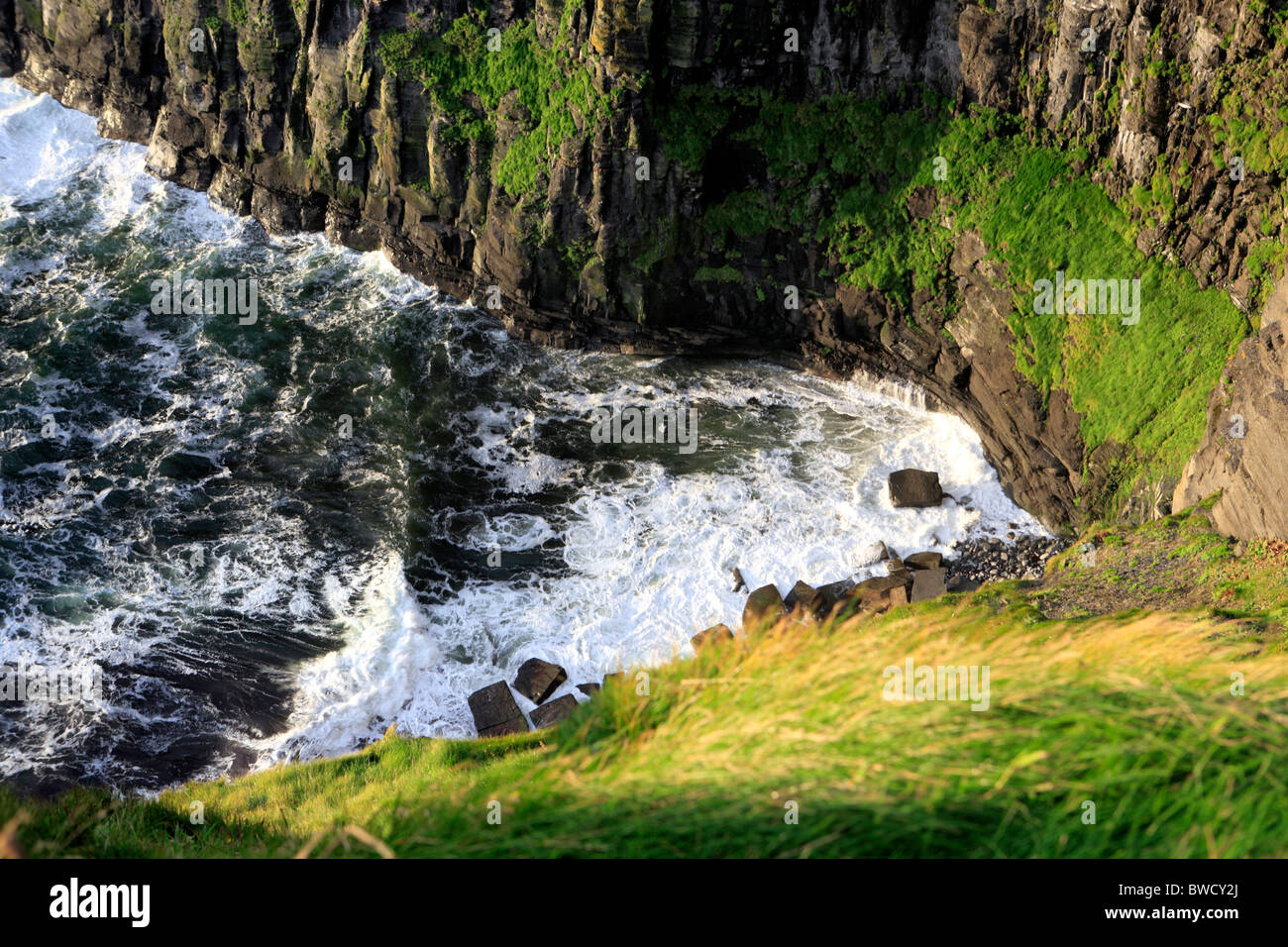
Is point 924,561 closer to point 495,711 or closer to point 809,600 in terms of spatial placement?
point 809,600

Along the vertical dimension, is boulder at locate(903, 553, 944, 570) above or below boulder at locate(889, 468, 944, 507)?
below

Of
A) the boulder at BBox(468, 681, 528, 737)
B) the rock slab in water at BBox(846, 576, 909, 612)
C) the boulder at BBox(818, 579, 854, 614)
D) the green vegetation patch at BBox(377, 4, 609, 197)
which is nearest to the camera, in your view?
the boulder at BBox(468, 681, 528, 737)

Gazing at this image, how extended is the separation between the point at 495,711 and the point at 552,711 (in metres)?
1.30

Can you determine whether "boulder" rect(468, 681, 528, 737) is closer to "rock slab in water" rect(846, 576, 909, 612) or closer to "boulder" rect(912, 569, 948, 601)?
"rock slab in water" rect(846, 576, 909, 612)

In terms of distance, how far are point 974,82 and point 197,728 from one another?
27.3 meters

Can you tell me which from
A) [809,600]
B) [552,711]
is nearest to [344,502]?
[552,711]

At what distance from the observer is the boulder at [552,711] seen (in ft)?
70.3

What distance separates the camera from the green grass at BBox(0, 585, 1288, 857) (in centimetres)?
645

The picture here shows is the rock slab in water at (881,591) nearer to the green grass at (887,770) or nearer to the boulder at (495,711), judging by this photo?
the boulder at (495,711)

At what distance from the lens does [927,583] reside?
2392 centimetres

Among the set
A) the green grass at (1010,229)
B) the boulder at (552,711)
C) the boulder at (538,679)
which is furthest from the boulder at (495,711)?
the green grass at (1010,229)

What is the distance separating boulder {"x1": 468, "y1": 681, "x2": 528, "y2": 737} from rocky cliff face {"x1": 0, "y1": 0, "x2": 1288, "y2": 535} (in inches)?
570

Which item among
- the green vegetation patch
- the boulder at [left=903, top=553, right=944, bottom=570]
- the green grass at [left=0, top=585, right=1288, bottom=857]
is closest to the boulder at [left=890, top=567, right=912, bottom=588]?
the boulder at [left=903, top=553, right=944, bottom=570]

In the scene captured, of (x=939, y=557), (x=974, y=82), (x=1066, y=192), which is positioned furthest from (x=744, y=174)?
(x=939, y=557)
